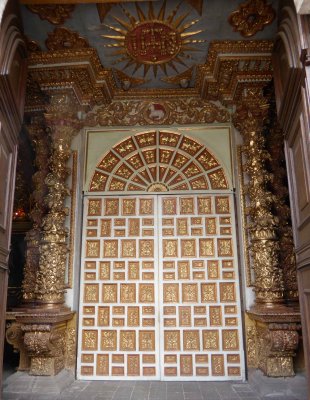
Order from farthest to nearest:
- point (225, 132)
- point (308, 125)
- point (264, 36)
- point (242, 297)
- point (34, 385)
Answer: point (225, 132) < point (242, 297) < point (264, 36) < point (34, 385) < point (308, 125)

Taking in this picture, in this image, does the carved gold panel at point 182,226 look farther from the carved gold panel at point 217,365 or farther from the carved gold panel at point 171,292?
the carved gold panel at point 217,365

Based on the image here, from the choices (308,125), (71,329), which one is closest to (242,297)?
(71,329)

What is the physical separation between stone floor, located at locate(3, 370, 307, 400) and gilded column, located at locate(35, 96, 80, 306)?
1.05 metres

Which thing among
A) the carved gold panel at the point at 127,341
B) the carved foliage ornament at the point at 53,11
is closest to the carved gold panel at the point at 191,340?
the carved gold panel at the point at 127,341

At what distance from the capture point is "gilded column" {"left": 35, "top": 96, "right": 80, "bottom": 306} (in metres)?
5.64

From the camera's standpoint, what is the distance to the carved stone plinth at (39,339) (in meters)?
5.16

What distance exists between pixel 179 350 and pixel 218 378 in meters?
0.68

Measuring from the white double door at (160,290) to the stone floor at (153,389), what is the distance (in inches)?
13.8

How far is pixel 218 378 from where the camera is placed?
573 centimetres

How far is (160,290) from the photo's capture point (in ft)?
20.0

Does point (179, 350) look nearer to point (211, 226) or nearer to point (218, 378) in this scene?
point (218, 378)

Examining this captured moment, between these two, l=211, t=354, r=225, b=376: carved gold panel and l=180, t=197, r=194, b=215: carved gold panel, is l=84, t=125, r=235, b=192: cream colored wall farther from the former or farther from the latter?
l=211, t=354, r=225, b=376: carved gold panel

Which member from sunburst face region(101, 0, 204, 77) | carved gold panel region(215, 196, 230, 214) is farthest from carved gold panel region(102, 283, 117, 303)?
sunburst face region(101, 0, 204, 77)

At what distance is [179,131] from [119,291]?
2.83 m
